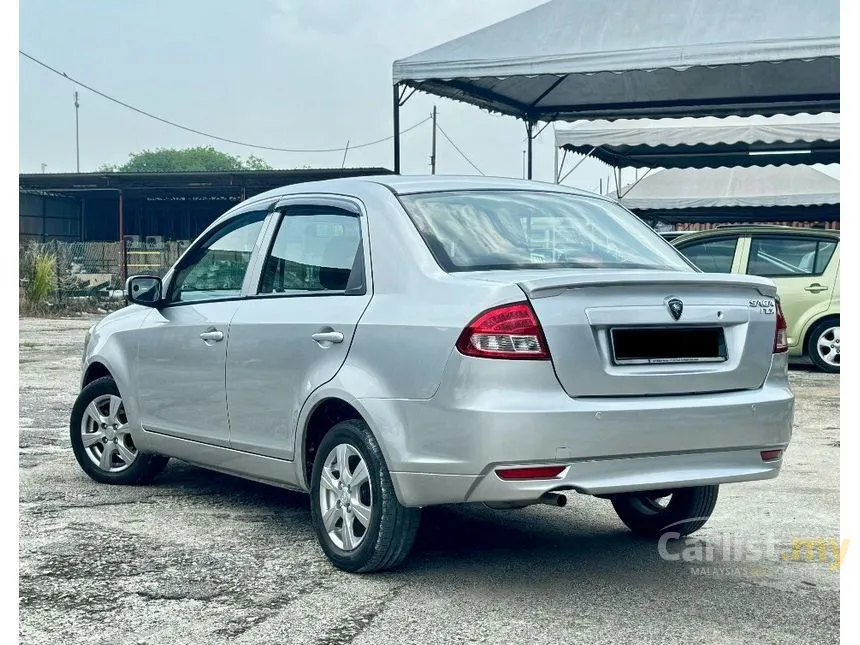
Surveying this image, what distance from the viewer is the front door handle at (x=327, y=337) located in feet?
15.5

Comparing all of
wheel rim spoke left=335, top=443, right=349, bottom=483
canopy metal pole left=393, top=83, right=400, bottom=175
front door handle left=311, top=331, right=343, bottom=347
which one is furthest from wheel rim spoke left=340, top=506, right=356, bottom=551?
canopy metal pole left=393, top=83, right=400, bottom=175

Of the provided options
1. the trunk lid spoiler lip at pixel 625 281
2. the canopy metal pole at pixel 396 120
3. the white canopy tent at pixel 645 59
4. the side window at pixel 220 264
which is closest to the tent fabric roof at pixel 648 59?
the white canopy tent at pixel 645 59

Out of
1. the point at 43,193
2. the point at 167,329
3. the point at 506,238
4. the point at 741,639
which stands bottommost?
the point at 741,639

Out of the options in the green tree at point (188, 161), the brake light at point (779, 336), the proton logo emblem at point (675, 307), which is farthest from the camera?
the green tree at point (188, 161)

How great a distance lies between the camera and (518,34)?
44.5ft

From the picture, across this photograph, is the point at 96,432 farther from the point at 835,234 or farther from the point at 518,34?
the point at 835,234

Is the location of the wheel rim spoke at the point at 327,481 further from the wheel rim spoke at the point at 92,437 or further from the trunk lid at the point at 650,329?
Result: the wheel rim spoke at the point at 92,437

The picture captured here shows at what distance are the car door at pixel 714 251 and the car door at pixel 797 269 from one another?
19 cm

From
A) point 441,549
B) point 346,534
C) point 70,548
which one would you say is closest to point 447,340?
point 346,534

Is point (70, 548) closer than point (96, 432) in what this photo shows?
Yes

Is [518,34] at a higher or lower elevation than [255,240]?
higher

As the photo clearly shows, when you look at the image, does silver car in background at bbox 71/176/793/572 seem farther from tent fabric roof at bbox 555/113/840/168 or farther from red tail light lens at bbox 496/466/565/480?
tent fabric roof at bbox 555/113/840/168

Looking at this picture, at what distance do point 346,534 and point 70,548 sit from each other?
1.31 metres

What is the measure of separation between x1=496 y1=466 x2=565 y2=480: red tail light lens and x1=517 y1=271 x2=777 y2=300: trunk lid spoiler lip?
2.02 feet
